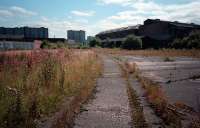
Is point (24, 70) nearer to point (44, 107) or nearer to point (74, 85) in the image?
point (74, 85)

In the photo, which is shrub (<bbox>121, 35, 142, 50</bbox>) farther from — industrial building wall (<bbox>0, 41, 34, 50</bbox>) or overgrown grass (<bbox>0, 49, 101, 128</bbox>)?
overgrown grass (<bbox>0, 49, 101, 128</bbox>)

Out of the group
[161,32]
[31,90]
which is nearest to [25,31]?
[161,32]

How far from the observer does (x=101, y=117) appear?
26.2 feet

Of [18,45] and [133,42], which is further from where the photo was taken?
[133,42]

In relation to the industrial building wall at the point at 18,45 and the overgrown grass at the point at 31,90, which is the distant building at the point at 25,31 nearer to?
the industrial building wall at the point at 18,45

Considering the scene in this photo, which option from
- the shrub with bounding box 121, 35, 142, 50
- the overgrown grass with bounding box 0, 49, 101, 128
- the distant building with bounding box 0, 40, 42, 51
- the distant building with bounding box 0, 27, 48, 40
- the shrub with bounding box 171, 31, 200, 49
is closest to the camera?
the overgrown grass with bounding box 0, 49, 101, 128

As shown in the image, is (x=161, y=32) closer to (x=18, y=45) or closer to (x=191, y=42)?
(x=191, y=42)

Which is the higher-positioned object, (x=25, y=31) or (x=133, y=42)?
(x=25, y=31)

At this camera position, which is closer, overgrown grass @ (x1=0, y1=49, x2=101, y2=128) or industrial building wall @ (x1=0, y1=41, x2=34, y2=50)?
overgrown grass @ (x1=0, y1=49, x2=101, y2=128)

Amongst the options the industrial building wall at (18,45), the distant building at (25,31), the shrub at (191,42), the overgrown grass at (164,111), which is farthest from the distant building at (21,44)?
the distant building at (25,31)

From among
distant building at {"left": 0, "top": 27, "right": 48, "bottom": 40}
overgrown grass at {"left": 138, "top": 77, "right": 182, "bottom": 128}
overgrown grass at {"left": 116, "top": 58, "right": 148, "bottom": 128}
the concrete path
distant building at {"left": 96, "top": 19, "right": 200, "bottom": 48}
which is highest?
distant building at {"left": 0, "top": 27, "right": 48, "bottom": 40}

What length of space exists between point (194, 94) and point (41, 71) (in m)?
5.90

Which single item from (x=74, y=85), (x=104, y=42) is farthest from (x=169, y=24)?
(x=74, y=85)

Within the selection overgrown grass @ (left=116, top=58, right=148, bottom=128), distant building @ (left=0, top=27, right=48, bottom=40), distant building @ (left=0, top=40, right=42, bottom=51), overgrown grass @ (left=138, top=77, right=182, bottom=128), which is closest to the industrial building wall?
distant building @ (left=0, top=40, right=42, bottom=51)
